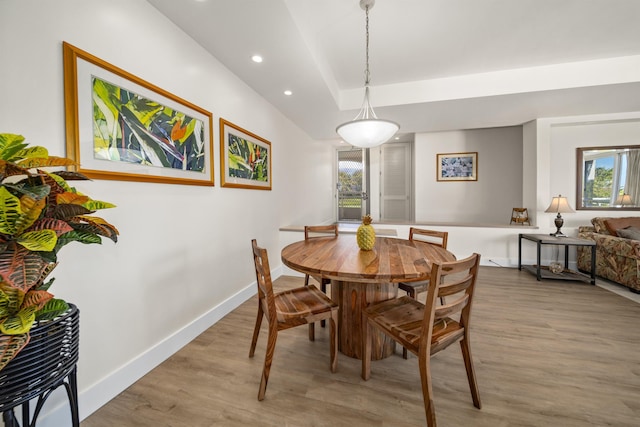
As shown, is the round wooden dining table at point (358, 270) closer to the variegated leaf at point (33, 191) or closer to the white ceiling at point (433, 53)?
the variegated leaf at point (33, 191)

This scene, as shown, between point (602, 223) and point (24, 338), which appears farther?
point (602, 223)

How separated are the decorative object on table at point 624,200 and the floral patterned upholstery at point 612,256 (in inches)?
23.0

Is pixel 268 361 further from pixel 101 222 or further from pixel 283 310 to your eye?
pixel 101 222

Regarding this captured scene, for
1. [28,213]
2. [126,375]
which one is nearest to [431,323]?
[28,213]

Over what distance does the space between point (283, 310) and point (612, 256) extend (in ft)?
13.9

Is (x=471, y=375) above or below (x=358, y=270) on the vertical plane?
below

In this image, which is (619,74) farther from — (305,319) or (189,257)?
(189,257)

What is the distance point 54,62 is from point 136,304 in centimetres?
136

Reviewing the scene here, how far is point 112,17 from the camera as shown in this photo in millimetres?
1447

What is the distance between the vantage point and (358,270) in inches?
53.3

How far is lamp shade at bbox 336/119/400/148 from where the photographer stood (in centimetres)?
198

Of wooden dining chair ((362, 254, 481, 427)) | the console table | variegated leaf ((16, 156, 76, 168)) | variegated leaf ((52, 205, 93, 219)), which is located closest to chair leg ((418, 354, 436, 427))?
wooden dining chair ((362, 254, 481, 427))

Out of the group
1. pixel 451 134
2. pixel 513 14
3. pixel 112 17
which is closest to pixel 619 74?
pixel 513 14

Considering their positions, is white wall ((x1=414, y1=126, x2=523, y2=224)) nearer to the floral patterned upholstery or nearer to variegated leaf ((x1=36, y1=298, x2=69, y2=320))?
the floral patterned upholstery
